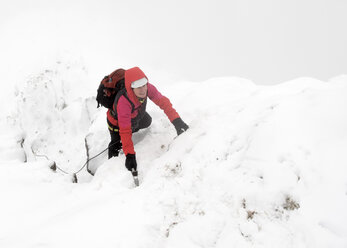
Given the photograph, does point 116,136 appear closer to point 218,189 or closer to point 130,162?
point 130,162

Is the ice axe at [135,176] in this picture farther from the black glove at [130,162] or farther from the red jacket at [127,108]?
the red jacket at [127,108]

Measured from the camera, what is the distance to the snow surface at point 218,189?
9.94 feet

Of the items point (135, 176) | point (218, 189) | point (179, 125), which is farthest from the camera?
point (179, 125)

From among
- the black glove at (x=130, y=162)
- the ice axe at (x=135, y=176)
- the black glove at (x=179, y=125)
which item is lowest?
the ice axe at (x=135, y=176)

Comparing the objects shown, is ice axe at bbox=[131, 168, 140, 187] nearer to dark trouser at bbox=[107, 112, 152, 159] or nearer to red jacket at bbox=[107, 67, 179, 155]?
red jacket at bbox=[107, 67, 179, 155]

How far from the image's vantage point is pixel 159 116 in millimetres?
6652

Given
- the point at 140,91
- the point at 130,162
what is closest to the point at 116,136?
the point at 130,162

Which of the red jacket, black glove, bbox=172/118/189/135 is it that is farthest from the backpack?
black glove, bbox=172/118/189/135

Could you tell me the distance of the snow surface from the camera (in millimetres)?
3029

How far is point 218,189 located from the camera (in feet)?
11.9

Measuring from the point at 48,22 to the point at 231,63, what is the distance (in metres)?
19.4

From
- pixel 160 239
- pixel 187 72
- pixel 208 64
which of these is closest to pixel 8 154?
pixel 160 239

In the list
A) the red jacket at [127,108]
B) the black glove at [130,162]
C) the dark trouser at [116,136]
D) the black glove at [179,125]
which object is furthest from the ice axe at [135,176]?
the dark trouser at [116,136]

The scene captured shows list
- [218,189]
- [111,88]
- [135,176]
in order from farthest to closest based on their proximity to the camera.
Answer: [111,88] → [135,176] → [218,189]
